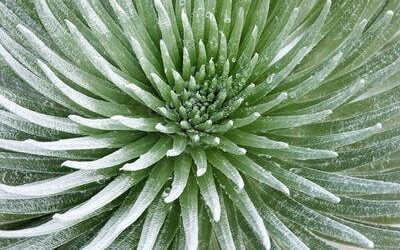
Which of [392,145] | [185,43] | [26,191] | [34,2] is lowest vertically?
[392,145]

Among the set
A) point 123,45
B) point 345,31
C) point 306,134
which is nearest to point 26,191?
point 123,45

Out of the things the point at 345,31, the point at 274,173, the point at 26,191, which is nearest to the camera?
the point at 26,191

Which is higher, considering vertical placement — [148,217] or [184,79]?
[184,79]

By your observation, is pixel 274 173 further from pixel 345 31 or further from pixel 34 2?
pixel 34 2

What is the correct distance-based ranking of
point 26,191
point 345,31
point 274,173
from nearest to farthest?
point 26,191
point 274,173
point 345,31

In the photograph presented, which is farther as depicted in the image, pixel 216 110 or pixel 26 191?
pixel 216 110

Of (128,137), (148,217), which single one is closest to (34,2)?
(128,137)
